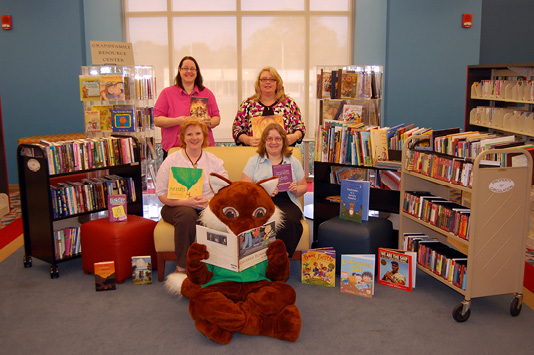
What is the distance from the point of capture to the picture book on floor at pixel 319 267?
387 centimetres

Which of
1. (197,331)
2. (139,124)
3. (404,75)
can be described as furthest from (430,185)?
(404,75)

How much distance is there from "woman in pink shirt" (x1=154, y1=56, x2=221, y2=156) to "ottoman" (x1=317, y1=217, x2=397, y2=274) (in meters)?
1.77

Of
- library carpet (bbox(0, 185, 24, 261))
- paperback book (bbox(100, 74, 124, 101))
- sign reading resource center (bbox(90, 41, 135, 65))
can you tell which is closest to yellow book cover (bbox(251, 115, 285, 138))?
paperback book (bbox(100, 74, 124, 101))

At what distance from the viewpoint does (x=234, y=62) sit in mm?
7863

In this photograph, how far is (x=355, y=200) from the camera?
13.5 ft

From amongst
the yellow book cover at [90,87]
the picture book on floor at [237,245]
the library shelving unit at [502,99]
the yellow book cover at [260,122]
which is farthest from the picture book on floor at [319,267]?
the yellow book cover at [90,87]

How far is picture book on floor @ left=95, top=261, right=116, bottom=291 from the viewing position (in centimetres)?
386

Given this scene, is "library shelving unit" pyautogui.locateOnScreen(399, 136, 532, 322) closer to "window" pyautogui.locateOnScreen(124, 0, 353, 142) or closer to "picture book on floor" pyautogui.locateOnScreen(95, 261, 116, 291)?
"picture book on floor" pyautogui.locateOnScreen(95, 261, 116, 291)

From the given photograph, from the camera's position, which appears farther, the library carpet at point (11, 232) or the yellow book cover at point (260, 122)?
the library carpet at point (11, 232)

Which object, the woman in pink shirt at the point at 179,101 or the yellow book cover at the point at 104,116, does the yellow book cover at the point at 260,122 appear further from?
the yellow book cover at the point at 104,116

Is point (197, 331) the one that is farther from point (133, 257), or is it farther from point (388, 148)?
point (388, 148)

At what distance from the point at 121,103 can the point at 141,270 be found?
95.6 inches

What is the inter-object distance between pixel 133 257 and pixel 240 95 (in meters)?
4.46

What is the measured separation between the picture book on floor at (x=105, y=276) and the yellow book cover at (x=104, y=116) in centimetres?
216
